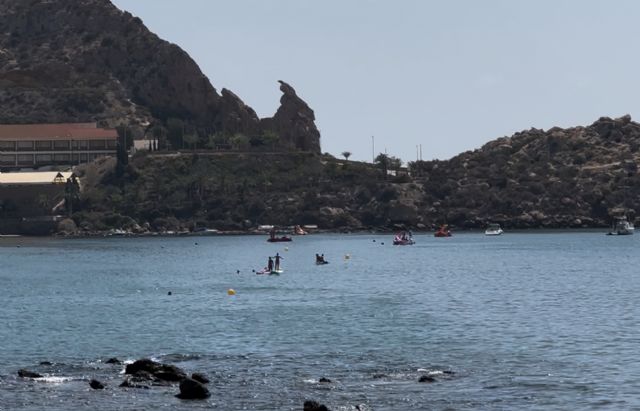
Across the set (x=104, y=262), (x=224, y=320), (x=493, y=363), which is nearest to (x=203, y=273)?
(x=104, y=262)

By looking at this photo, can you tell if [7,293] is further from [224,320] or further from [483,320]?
[483,320]

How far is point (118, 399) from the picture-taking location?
54.5 m

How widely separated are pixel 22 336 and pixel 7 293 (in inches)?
1576

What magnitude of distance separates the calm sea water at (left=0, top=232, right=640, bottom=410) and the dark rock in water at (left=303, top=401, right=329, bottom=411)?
2.00 metres

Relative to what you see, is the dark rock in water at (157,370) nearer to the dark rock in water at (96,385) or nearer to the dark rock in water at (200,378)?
the dark rock in water at (200,378)

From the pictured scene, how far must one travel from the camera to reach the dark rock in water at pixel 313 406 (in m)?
49.7

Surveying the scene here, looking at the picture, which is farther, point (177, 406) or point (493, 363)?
point (493, 363)

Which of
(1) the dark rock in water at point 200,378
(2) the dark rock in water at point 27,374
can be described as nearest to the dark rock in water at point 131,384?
(1) the dark rock in water at point 200,378

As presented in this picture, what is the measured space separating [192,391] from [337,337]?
23.4 m

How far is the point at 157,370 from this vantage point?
59438mm

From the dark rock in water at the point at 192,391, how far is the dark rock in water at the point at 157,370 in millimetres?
3727

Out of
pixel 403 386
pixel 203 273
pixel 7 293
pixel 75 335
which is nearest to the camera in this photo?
pixel 403 386

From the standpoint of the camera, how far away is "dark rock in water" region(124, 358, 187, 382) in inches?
2309

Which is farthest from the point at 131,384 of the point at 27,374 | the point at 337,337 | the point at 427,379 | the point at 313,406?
the point at 337,337
